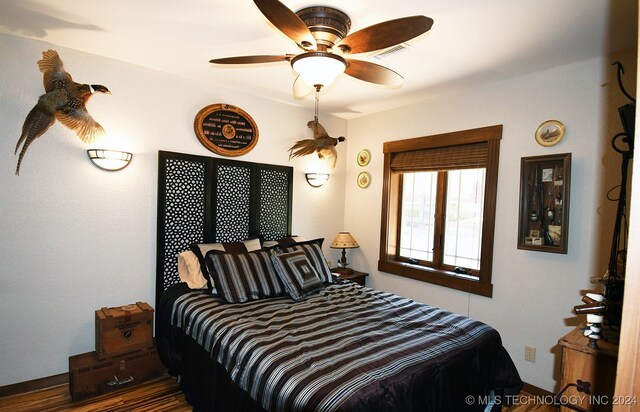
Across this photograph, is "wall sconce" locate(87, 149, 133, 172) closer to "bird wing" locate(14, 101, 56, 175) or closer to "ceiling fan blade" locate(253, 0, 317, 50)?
"bird wing" locate(14, 101, 56, 175)

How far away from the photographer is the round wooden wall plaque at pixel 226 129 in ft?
9.98

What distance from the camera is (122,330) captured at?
7.98 feet

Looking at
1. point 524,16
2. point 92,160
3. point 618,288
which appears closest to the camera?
point 618,288

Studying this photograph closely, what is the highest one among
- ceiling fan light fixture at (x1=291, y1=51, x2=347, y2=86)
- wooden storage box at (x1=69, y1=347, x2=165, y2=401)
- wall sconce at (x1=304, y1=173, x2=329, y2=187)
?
ceiling fan light fixture at (x1=291, y1=51, x2=347, y2=86)

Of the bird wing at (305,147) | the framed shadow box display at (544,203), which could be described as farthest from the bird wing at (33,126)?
the framed shadow box display at (544,203)

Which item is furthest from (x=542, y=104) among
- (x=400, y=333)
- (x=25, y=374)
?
(x=25, y=374)

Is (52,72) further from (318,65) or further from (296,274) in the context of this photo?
(296,274)

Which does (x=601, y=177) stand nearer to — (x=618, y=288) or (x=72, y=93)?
(x=618, y=288)

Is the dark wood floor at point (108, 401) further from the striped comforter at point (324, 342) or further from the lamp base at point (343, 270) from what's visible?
the lamp base at point (343, 270)

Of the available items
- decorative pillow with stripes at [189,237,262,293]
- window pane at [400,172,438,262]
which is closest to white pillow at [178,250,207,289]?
decorative pillow with stripes at [189,237,262,293]

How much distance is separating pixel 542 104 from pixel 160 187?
316 cm

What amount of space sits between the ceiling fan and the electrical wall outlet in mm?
2287

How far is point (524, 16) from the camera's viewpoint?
182 cm

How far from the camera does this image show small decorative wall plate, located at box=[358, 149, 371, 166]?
3930mm
